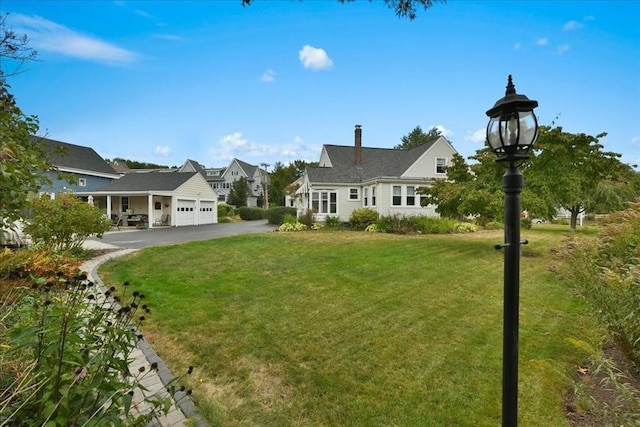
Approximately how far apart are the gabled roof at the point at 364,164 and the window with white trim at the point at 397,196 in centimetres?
83

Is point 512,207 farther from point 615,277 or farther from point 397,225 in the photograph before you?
point 397,225

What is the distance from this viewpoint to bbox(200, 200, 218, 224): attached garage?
29.2 meters

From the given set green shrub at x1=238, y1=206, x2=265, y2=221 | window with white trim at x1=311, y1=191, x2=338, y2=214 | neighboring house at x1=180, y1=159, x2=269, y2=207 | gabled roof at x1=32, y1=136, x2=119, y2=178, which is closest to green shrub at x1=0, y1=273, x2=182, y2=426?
window with white trim at x1=311, y1=191, x2=338, y2=214

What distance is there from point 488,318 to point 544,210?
22.4ft

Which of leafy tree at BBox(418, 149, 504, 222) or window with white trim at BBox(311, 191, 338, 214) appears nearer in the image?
leafy tree at BBox(418, 149, 504, 222)

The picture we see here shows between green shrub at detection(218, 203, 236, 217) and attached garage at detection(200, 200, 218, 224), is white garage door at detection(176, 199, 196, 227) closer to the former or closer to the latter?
attached garage at detection(200, 200, 218, 224)

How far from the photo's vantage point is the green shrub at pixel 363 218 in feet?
65.0

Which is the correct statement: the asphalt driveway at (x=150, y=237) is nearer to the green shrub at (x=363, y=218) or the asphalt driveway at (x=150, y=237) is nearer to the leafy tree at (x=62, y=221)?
the leafy tree at (x=62, y=221)

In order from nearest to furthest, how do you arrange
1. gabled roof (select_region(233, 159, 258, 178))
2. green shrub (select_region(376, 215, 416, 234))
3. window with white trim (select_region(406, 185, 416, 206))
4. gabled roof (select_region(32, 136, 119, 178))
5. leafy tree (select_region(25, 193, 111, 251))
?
leafy tree (select_region(25, 193, 111, 251)), green shrub (select_region(376, 215, 416, 234)), window with white trim (select_region(406, 185, 416, 206)), gabled roof (select_region(32, 136, 119, 178)), gabled roof (select_region(233, 159, 258, 178))

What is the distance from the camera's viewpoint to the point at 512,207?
7.27 ft

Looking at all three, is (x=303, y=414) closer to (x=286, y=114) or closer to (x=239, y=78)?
(x=239, y=78)

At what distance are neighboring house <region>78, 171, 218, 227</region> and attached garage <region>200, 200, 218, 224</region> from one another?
97mm

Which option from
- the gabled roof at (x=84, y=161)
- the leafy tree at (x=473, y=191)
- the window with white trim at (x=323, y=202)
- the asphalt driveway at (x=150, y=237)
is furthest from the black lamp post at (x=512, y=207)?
the gabled roof at (x=84, y=161)

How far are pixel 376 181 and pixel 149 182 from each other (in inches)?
752
